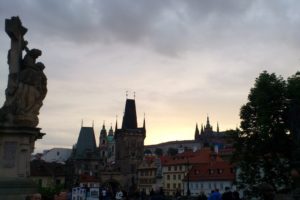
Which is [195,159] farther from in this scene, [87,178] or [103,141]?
A: [103,141]

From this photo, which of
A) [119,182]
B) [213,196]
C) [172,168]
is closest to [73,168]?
[119,182]

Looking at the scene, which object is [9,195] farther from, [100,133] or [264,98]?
[100,133]

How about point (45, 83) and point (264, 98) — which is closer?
point (45, 83)

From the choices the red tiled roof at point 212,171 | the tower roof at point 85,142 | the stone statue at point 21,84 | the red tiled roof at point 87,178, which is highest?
the tower roof at point 85,142

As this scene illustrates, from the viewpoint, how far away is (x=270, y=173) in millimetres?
36188

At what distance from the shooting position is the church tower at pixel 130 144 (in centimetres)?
12312

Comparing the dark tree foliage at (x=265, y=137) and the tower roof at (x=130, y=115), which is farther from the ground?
the tower roof at (x=130, y=115)

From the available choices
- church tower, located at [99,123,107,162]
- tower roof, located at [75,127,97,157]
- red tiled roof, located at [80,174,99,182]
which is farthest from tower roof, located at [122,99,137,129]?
church tower, located at [99,123,107,162]

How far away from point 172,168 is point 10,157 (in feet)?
297

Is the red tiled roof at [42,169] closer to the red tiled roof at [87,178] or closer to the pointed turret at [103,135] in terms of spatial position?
the red tiled roof at [87,178]

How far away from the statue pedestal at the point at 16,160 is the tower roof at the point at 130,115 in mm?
119318

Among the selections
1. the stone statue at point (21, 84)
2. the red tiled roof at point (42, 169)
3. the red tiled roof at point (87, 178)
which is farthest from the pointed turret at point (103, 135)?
the stone statue at point (21, 84)

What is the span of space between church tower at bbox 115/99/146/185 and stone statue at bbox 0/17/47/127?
4337 inches

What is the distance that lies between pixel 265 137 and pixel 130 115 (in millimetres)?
98268
